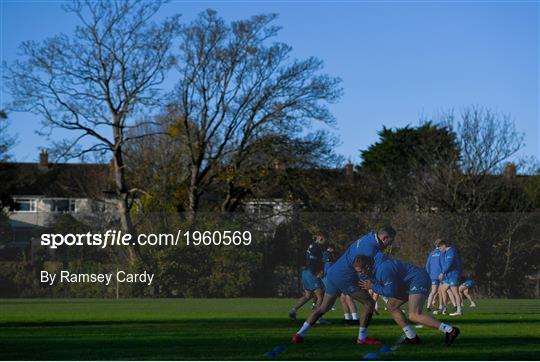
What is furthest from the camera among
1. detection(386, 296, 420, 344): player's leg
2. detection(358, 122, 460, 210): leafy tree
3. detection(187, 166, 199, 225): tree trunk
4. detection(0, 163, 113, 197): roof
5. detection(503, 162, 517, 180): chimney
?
detection(0, 163, 113, 197): roof

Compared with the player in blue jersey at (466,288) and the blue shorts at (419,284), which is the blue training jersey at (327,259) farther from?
the blue shorts at (419,284)

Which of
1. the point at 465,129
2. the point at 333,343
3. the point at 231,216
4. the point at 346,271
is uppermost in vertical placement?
the point at 465,129

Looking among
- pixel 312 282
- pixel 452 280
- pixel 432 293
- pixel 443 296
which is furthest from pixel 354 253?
pixel 432 293

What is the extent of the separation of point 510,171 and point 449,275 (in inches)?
872

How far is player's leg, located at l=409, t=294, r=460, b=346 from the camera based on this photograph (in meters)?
14.4

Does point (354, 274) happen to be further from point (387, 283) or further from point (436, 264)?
point (436, 264)

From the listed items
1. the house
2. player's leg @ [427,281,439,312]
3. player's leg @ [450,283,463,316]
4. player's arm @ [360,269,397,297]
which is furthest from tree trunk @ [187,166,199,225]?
player's arm @ [360,269,397,297]

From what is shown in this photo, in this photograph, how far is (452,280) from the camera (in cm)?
2405

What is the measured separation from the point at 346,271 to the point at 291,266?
15.4 meters

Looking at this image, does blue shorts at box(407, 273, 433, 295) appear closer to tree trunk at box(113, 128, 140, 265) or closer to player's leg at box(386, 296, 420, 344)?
player's leg at box(386, 296, 420, 344)

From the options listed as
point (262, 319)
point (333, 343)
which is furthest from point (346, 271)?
point (262, 319)

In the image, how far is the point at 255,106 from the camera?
4394 centimetres

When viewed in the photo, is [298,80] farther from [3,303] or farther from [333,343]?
[333,343]

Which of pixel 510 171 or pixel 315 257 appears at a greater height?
pixel 510 171
